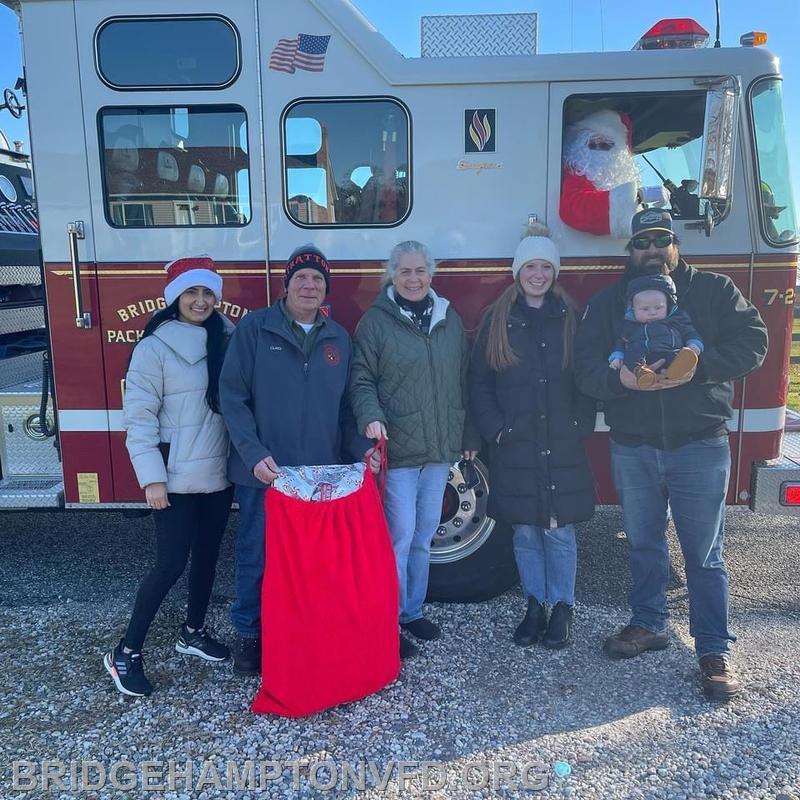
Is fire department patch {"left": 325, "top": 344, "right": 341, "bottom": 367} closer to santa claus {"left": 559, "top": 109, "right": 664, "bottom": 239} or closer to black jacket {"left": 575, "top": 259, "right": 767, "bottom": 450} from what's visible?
black jacket {"left": 575, "top": 259, "right": 767, "bottom": 450}

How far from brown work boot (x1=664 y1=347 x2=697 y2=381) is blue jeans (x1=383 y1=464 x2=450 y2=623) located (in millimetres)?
1095

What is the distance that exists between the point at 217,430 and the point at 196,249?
108 centimetres

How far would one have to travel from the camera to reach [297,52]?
355cm

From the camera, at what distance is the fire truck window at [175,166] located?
3.60 meters

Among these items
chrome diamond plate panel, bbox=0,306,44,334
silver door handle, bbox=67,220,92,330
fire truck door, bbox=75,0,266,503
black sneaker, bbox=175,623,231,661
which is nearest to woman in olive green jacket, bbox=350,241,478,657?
fire truck door, bbox=75,0,266,503

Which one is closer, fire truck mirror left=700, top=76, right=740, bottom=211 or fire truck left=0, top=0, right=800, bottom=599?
fire truck mirror left=700, top=76, right=740, bottom=211

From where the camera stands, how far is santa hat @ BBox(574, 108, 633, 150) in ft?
11.8

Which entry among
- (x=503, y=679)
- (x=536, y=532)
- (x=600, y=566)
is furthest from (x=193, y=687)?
(x=600, y=566)

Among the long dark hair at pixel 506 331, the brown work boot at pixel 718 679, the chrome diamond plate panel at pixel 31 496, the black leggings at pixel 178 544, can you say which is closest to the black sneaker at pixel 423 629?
the black leggings at pixel 178 544

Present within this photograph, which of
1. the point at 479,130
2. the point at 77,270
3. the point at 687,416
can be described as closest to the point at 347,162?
the point at 479,130

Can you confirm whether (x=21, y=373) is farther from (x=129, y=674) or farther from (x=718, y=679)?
(x=718, y=679)

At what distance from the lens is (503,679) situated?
10.7 ft

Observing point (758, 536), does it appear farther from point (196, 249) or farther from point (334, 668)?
point (196, 249)

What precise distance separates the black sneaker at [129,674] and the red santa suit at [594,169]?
9.34 feet
